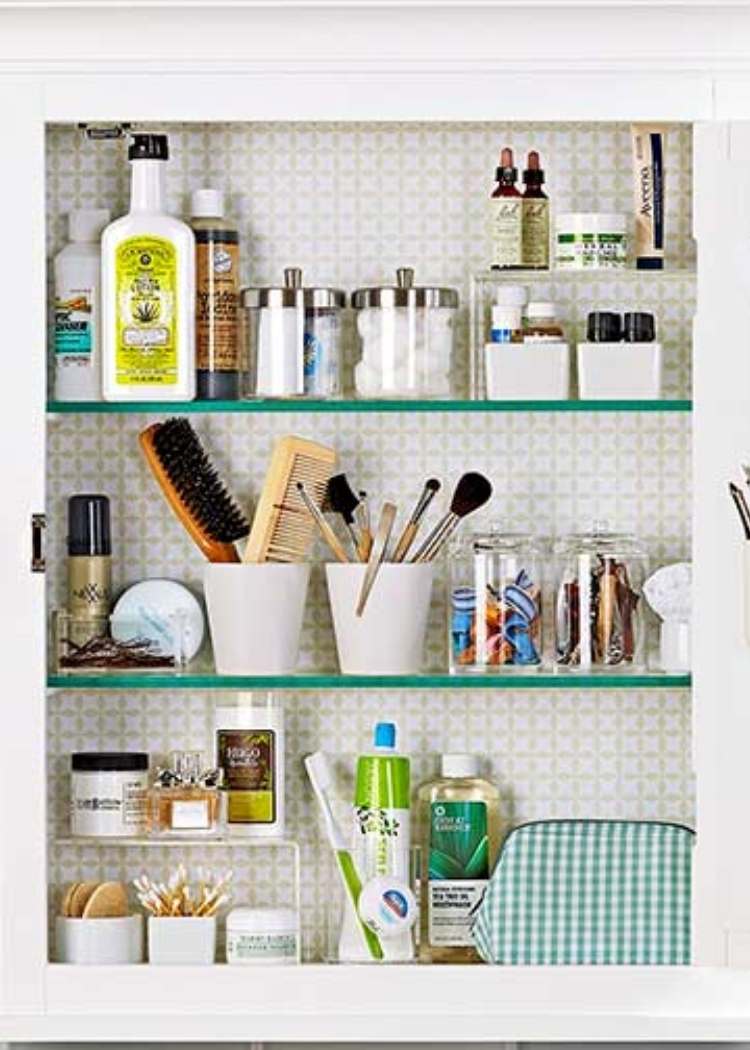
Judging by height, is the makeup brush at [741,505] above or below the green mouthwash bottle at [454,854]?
above

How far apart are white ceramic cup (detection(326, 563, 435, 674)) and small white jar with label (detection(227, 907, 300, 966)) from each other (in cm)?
22

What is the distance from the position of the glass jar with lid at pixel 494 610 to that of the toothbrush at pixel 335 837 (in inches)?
5.9

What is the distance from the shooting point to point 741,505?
5.82ft

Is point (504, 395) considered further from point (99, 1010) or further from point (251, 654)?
point (99, 1010)

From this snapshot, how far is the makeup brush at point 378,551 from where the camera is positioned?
1.82 m

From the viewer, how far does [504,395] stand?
1821 millimetres

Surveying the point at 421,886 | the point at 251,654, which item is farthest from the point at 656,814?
the point at 251,654

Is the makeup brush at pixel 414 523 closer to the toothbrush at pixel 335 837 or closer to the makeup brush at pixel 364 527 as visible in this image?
the makeup brush at pixel 364 527

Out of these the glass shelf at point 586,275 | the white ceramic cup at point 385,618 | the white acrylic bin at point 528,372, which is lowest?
the white ceramic cup at point 385,618

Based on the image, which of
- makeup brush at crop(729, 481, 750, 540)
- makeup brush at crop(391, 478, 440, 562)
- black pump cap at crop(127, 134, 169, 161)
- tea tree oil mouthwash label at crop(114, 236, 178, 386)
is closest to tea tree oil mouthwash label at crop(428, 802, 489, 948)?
makeup brush at crop(391, 478, 440, 562)

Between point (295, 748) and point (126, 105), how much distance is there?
0.57 meters

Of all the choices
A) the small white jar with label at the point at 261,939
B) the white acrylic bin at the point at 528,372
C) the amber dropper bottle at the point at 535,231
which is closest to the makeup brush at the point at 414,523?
the white acrylic bin at the point at 528,372

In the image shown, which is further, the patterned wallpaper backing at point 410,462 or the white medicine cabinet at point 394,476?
the patterned wallpaper backing at point 410,462

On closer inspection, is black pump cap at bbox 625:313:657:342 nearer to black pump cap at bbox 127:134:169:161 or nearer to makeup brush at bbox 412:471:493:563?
makeup brush at bbox 412:471:493:563
